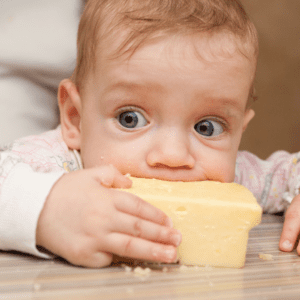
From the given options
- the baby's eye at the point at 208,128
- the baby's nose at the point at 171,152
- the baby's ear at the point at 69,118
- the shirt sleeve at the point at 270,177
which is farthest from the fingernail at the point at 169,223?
the shirt sleeve at the point at 270,177

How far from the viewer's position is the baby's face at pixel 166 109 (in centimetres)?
67

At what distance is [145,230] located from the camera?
1.71ft

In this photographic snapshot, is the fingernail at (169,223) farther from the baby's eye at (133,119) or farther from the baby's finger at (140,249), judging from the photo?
the baby's eye at (133,119)

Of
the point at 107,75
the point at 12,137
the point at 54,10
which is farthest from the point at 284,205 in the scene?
the point at 54,10

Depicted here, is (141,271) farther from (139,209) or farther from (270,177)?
(270,177)

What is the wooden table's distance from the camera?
45 centimetres

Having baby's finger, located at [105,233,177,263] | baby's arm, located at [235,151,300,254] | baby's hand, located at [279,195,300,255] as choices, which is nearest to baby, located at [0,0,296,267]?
baby's finger, located at [105,233,177,263]

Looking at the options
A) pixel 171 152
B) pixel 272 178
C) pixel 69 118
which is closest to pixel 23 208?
pixel 171 152

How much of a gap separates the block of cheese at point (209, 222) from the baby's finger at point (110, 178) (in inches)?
0.8

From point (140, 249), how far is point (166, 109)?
256 millimetres

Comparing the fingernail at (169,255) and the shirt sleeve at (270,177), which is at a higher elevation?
the fingernail at (169,255)

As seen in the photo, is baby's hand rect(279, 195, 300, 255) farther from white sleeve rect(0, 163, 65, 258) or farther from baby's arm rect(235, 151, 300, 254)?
white sleeve rect(0, 163, 65, 258)

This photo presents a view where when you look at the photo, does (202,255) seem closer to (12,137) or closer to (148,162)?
(148,162)

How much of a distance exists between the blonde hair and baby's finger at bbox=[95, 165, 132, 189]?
0.23 meters
